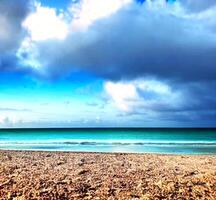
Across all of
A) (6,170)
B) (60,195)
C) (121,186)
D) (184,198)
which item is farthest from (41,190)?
(184,198)

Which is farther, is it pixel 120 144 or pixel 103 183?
pixel 120 144

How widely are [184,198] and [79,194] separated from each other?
2421 mm

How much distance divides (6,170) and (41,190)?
268 centimetres

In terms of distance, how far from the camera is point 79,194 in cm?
803

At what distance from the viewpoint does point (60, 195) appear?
793 centimetres

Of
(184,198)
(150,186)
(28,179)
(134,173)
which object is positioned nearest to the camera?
(184,198)

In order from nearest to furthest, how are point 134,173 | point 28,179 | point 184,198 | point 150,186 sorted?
point 184,198
point 150,186
point 28,179
point 134,173

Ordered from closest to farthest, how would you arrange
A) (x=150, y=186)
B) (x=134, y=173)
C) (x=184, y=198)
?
1. (x=184, y=198)
2. (x=150, y=186)
3. (x=134, y=173)

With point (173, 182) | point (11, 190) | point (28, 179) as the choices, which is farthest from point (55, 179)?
point (173, 182)

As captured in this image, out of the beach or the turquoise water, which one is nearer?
the beach

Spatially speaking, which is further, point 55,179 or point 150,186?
point 55,179

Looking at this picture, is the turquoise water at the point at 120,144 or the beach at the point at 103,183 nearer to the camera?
the beach at the point at 103,183

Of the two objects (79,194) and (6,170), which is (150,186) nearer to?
(79,194)

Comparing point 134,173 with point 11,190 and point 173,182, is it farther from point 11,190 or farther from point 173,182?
point 11,190
